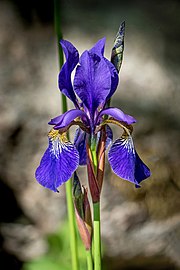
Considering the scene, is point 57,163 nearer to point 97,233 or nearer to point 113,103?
point 97,233

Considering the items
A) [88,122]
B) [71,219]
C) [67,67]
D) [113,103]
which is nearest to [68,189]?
[71,219]

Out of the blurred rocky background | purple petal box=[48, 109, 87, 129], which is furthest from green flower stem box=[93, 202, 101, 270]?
the blurred rocky background

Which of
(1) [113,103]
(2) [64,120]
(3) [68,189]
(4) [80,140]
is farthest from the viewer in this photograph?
(1) [113,103]

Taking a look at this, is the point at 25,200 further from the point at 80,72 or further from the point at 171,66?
the point at 80,72

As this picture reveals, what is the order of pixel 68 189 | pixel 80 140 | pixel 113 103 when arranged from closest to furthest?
1. pixel 80 140
2. pixel 68 189
3. pixel 113 103

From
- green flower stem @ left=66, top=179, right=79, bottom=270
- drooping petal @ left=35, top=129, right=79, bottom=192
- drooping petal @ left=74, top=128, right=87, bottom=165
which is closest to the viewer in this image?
drooping petal @ left=35, top=129, right=79, bottom=192

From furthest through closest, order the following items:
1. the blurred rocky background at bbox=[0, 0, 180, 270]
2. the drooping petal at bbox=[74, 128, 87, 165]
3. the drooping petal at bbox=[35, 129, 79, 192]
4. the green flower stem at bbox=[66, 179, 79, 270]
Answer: the blurred rocky background at bbox=[0, 0, 180, 270] < the green flower stem at bbox=[66, 179, 79, 270] < the drooping petal at bbox=[74, 128, 87, 165] < the drooping petal at bbox=[35, 129, 79, 192]

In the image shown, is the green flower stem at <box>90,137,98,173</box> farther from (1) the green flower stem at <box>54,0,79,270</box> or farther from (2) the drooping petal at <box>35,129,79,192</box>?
(1) the green flower stem at <box>54,0,79,270</box>

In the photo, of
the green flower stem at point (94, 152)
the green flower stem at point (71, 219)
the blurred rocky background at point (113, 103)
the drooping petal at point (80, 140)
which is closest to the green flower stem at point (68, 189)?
the green flower stem at point (71, 219)

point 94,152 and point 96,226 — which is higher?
point 94,152
